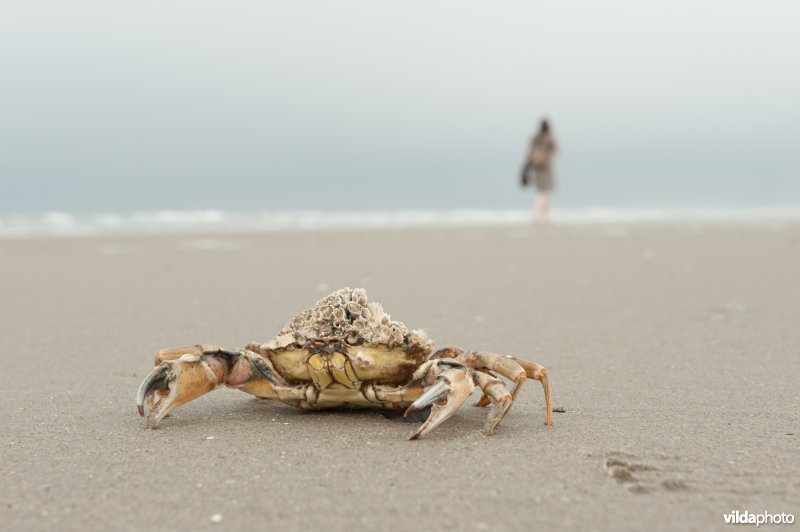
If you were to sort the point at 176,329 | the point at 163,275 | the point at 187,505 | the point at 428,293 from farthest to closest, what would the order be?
the point at 163,275
the point at 428,293
the point at 176,329
the point at 187,505

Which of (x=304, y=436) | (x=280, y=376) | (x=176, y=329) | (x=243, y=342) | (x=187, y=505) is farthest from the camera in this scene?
(x=176, y=329)

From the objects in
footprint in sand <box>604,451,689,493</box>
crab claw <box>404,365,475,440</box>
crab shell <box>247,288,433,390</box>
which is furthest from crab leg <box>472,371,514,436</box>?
footprint in sand <box>604,451,689,493</box>

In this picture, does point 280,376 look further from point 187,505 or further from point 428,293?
point 428,293

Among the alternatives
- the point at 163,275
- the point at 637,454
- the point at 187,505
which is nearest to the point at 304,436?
the point at 187,505

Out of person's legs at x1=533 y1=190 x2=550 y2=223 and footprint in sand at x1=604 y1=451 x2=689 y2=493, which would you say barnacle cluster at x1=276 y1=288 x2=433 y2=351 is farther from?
person's legs at x1=533 y1=190 x2=550 y2=223

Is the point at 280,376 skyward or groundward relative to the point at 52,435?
skyward

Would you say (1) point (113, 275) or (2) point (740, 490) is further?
(1) point (113, 275)
